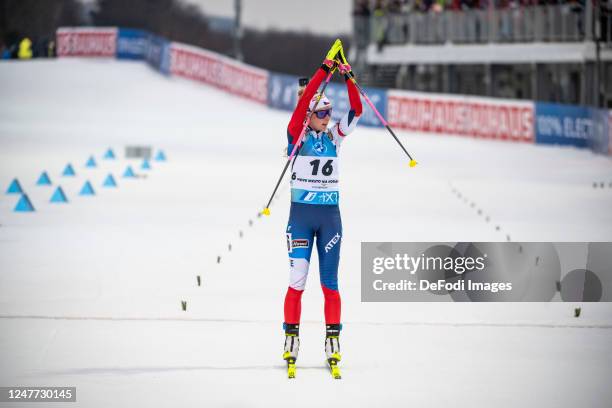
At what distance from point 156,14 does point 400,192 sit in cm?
8519

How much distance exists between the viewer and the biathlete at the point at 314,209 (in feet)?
28.6

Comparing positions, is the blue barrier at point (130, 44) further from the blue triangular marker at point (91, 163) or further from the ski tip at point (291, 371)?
the ski tip at point (291, 371)

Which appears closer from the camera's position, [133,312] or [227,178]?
[133,312]

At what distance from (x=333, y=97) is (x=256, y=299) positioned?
111 ft

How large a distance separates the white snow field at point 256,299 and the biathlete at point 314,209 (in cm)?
39

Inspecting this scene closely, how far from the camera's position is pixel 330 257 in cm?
877

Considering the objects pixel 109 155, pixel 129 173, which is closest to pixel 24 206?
pixel 129 173

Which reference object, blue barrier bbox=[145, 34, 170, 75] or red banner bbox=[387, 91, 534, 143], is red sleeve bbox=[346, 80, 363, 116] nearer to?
red banner bbox=[387, 91, 534, 143]

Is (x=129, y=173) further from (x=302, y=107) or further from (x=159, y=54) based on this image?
(x=159, y=54)

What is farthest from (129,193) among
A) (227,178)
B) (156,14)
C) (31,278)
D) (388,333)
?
(156,14)

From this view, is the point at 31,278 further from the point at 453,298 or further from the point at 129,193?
the point at 129,193

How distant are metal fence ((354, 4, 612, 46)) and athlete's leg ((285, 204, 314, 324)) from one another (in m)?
31.5

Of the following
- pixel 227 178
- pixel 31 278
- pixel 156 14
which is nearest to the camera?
pixel 31 278

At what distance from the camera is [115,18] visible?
98438 mm
